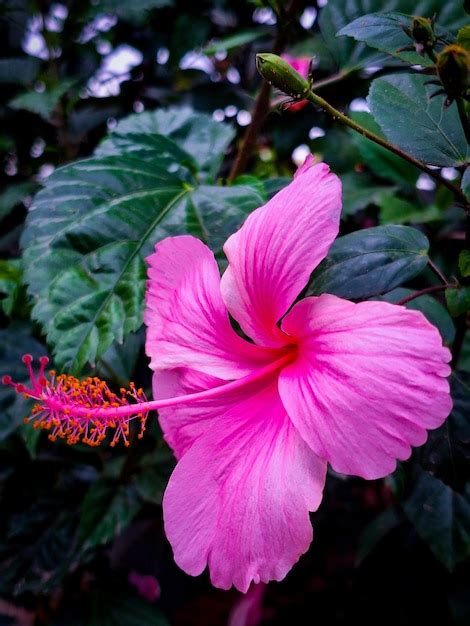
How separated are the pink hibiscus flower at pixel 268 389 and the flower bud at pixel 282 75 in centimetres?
7

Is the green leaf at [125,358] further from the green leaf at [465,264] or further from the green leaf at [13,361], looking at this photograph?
the green leaf at [465,264]

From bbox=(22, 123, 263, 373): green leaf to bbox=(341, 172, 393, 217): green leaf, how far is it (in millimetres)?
359

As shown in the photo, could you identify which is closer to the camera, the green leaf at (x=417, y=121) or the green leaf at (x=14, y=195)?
the green leaf at (x=417, y=121)

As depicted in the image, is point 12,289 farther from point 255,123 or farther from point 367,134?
point 367,134

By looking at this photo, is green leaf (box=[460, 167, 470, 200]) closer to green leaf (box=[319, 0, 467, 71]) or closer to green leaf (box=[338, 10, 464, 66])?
green leaf (box=[338, 10, 464, 66])

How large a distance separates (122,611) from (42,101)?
1037mm

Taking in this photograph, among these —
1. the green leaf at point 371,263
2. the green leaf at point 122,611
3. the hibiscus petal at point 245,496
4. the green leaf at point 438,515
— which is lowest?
the green leaf at point 122,611

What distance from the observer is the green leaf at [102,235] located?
768 millimetres

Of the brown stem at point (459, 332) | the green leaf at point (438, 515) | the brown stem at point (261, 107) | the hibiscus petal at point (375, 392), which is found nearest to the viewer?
the hibiscus petal at point (375, 392)

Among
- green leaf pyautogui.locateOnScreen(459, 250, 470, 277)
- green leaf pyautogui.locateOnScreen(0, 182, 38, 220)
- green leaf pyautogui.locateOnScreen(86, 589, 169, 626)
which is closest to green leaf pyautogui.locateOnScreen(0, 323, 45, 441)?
green leaf pyautogui.locateOnScreen(0, 182, 38, 220)

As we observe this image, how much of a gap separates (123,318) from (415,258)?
35cm

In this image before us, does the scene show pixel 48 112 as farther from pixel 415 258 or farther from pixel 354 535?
pixel 354 535

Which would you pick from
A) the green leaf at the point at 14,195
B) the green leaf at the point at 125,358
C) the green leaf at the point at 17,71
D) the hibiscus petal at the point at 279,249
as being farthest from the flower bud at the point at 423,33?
the green leaf at the point at 17,71

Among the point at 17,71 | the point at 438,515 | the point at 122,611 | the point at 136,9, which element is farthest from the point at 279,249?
the point at 17,71
